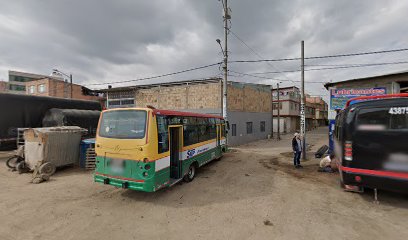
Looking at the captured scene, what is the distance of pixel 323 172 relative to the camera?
326 inches

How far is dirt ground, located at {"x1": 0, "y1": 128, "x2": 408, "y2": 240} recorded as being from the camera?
3.90 meters

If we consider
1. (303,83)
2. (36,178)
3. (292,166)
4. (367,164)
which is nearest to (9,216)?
(36,178)

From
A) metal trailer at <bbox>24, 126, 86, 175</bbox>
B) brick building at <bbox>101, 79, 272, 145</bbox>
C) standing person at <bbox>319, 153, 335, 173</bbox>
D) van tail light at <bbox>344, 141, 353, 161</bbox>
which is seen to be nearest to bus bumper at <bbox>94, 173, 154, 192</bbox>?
metal trailer at <bbox>24, 126, 86, 175</bbox>

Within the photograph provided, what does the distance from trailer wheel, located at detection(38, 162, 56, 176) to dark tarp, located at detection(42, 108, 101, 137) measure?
12.5ft

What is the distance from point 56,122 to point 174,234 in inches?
477

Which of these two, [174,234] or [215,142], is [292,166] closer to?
[215,142]

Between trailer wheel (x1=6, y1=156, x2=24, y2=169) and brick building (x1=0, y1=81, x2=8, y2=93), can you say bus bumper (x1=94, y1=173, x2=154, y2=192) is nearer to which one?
trailer wheel (x1=6, y1=156, x2=24, y2=169)

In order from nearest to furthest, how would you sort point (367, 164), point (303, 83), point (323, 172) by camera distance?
point (367, 164) < point (323, 172) < point (303, 83)

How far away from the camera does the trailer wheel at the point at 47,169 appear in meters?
7.81

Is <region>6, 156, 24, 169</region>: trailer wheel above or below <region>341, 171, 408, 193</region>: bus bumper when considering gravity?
below

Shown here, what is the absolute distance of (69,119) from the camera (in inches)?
467

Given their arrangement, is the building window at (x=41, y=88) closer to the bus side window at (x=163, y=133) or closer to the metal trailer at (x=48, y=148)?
the metal trailer at (x=48, y=148)

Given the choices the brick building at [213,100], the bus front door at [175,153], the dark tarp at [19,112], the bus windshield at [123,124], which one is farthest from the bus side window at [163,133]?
the dark tarp at [19,112]

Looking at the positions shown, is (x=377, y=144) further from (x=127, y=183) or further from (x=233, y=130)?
(x=233, y=130)
